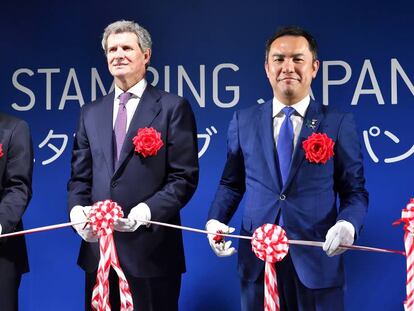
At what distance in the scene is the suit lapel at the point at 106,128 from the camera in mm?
3227

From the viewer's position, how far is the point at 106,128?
10.7ft

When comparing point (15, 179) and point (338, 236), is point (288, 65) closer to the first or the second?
point (338, 236)

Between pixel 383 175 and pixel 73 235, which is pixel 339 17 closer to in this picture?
pixel 383 175

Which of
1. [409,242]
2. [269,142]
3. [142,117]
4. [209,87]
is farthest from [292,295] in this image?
[209,87]

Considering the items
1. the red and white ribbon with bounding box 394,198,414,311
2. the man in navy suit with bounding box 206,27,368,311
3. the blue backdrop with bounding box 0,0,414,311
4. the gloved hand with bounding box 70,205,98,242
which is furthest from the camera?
the blue backdrop with bounding box 0,0,414,311

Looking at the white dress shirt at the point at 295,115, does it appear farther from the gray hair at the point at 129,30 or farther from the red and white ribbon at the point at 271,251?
the gray hair at the point at 129,30

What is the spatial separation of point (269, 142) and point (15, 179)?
103 centimetres

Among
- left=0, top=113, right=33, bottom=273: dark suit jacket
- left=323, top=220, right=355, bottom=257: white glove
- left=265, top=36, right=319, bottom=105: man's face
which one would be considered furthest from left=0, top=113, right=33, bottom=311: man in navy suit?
left=323, top=220, right=355, bottom=257: white glove

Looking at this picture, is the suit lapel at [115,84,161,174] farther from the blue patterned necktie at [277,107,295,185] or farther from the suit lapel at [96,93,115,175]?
the blue patterned necktie at [277,107,295,185]

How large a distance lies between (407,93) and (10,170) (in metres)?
1.94

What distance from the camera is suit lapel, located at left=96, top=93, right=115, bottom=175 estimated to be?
3.23 m

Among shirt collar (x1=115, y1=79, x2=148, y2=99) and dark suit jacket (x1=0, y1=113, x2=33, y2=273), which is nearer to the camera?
dark suit jacket (x1=0, y1=113, x2=33, y2=273)

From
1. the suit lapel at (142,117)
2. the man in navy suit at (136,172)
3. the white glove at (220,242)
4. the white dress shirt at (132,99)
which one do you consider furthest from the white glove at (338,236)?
the white dress shirt at (132,99)

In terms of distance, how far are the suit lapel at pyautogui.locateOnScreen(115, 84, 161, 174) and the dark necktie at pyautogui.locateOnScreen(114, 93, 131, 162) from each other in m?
0.03
